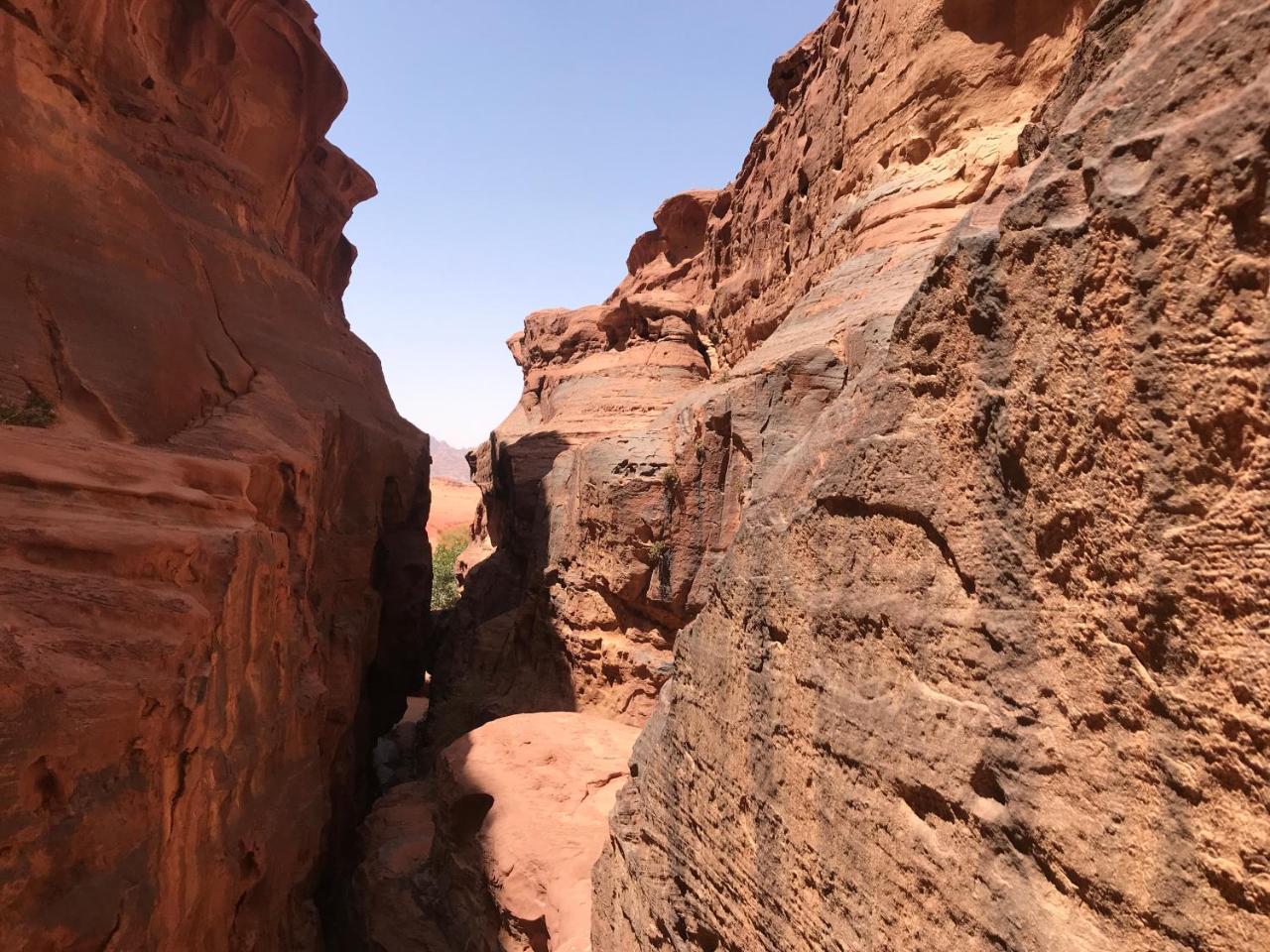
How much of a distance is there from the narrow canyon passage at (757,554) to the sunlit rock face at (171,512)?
44 millimetres

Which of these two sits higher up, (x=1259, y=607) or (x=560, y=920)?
(x=1259, y=607)

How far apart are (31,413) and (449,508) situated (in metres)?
48.8

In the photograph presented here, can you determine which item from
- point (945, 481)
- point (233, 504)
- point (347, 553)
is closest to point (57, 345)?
point (233, 504)

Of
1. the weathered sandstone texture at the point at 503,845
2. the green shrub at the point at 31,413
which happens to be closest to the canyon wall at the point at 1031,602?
the weathered sandstone texture at the point at 503,845

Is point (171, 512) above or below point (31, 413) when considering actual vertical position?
below

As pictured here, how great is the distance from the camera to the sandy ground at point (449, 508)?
48.8 m

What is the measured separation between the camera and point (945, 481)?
9.29 feet

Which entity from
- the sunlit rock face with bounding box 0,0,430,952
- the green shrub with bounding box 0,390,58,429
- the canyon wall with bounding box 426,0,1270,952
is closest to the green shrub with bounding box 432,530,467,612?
the sunlit rock face with bounding box 0,0,430,952

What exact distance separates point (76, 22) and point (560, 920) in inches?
477

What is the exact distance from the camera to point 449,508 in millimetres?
54375

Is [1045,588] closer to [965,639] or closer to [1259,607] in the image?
[965,639]

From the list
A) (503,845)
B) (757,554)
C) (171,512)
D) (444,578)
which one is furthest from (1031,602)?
(444,578)

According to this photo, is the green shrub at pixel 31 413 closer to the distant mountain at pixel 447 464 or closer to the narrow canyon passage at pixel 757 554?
the narrow canyon passage at pixel 757 554

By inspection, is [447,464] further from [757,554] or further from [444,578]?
[757,554]
